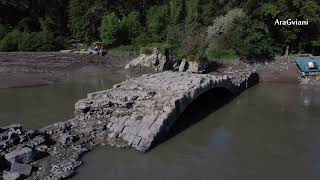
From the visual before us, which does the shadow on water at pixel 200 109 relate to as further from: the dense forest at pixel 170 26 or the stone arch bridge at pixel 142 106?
the dense forest at pixel 170 26

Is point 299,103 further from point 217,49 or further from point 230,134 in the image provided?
point 217,49

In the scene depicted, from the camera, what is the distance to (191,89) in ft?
103

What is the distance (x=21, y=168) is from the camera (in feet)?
71.5

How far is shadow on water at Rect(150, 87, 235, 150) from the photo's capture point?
29169 mm

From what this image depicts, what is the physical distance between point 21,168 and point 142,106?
9.29m

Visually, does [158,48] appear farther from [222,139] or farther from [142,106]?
[222,139]

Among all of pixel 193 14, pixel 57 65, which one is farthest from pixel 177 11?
pixel 57 65

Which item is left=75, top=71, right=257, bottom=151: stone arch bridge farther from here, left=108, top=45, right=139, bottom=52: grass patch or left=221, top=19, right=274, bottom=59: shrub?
left=108, top=45, right=139, bottom=52: grass patch

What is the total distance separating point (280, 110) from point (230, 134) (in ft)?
25.7

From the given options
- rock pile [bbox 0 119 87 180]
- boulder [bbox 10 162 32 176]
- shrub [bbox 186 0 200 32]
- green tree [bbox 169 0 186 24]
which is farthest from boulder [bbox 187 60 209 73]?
boulder [bbox 10 162 32 176]

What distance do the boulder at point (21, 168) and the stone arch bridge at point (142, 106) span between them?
5.52 m

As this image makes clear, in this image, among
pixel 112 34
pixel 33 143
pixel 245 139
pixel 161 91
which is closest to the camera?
pixel 33 143

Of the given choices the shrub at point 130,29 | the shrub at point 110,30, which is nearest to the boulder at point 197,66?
the shrub at point 130,29

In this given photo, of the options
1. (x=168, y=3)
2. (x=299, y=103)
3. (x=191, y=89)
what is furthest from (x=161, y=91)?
(x=168, y=3)
